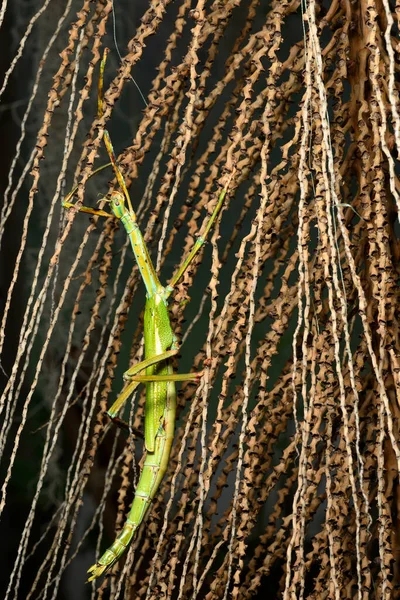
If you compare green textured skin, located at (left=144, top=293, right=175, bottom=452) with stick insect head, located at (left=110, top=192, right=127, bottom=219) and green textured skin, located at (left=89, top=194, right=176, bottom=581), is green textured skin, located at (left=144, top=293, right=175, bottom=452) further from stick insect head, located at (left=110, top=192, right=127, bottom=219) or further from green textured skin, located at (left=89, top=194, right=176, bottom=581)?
stick insect head, located at (left=110, top=192, right=127, bottom=219)

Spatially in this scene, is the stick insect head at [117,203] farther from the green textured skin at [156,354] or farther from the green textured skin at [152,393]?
the green textured skin at [156,354]

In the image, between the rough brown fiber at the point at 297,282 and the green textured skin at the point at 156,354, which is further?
the green textured skin at the point at 156,354

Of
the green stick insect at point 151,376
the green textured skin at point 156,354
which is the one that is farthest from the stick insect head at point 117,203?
the green textured skin at point 156,354

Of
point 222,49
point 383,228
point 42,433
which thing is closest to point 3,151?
point 222,49

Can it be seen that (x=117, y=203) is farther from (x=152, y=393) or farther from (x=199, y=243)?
(x=152, y=393)

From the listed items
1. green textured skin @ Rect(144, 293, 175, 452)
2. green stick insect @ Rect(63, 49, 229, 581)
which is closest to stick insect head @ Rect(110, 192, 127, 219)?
green stick insect @ Rect(63, 49, 229, 581)

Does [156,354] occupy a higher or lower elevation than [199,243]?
lower

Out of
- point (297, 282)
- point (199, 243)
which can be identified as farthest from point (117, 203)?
point (297, 282)

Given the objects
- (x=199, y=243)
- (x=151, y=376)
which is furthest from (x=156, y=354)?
(x=199, y=243)
